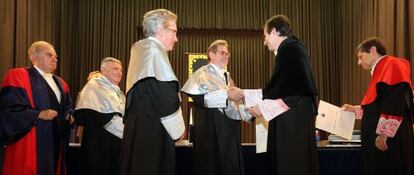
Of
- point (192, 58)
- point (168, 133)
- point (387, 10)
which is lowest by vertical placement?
point (168, 133)

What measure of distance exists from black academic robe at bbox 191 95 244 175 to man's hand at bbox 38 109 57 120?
1149mm

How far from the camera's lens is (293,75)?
3.01m

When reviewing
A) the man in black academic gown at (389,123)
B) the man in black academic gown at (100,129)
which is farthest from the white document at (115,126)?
the man in black academic gown at (389,123)

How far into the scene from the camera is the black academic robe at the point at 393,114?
349 cm

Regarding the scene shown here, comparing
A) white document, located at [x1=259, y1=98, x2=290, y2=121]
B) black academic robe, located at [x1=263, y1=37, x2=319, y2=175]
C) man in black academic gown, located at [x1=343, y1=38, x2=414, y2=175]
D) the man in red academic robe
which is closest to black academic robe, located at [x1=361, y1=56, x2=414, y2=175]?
man in black academic gown, located at [x1=343, y1=38, x2=414, y2=175]

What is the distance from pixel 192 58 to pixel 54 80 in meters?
4.24

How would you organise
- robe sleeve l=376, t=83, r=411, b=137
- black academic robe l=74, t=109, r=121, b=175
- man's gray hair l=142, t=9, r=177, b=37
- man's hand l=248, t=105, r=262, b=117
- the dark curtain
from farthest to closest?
the dark curtain → black academic robe l=74, t=109, r=121, b=175 → robe sleeve l=376, t=83, r=411, b=137 → man's hand l=248, t=105, r=262, b=117 → man's gray hair l=142, t=9, r=177, b=37

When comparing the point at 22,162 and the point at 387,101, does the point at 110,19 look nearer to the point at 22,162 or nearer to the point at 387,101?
the point at 22,162

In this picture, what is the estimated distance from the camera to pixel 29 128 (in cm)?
368

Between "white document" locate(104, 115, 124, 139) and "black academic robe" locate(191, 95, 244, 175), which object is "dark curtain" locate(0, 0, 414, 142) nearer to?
"white document" locate(104, 115, 124, 139)

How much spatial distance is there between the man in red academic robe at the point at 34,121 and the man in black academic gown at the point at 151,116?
116 cm

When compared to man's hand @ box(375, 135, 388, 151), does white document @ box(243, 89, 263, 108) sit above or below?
above

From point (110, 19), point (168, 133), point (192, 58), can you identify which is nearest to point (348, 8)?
point (192, 58)

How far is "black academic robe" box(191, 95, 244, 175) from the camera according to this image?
385 centimetres
